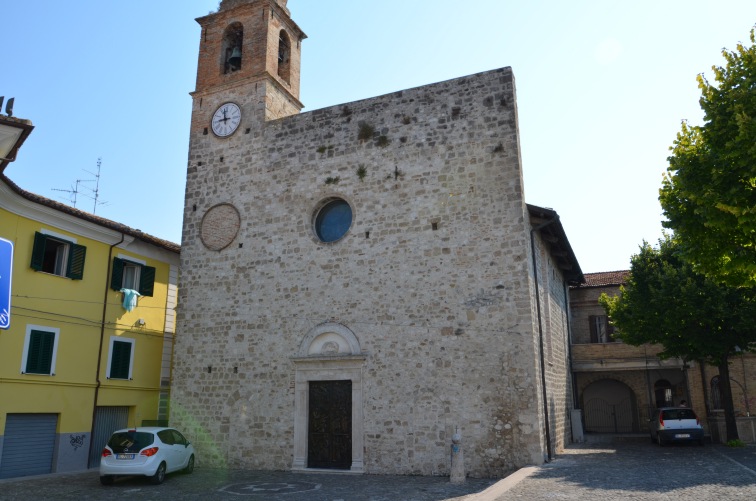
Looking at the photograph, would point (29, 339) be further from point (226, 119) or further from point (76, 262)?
point (226, 119)

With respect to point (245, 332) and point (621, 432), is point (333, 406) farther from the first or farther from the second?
point (621, 432)

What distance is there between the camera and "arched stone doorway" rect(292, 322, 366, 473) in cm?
1293

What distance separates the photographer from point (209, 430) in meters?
14.2

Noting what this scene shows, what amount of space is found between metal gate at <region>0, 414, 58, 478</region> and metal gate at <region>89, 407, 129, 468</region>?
116 cm

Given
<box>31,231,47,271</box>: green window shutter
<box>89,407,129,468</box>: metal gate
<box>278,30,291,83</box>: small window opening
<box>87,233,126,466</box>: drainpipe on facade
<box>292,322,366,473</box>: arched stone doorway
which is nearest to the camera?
<box>292,322,366,473</box>: arched stone doorway

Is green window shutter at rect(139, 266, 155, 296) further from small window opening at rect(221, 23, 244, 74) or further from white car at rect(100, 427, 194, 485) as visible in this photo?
small window opening at rect(221, 23, 244, 74)

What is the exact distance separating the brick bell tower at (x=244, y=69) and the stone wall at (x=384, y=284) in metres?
0.39

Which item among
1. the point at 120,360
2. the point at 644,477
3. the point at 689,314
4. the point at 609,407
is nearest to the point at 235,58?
the point at 120,360

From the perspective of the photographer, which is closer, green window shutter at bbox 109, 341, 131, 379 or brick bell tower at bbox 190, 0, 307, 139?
green window shutter at bbox 109, 341, 131, 379

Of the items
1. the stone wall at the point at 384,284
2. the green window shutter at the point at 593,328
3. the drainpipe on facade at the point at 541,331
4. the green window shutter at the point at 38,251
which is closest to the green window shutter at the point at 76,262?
the green window shutter at the point at 38,251

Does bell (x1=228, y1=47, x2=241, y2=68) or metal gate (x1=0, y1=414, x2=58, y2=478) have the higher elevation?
bell (x1=228, y1=47, x2=241, y2=68)

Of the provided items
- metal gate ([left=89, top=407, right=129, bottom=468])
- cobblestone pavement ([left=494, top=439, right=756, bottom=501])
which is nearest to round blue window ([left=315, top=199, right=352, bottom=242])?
cobblestone pavement ([left=494, top=439, right=756, bottom=501])

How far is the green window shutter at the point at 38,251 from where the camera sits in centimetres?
1353

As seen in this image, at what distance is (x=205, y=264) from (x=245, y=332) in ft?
7.50
